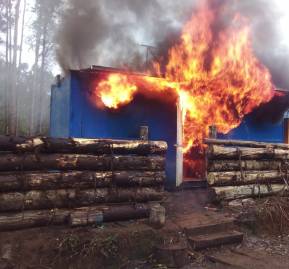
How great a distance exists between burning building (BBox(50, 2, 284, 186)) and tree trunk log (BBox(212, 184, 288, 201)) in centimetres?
180

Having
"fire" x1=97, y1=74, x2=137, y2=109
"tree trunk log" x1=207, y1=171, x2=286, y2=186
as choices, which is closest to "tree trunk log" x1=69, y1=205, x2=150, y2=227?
"tree trunk log" x1=207, y1=171, x2=286, y2=186

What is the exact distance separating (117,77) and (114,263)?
5115 millimetres

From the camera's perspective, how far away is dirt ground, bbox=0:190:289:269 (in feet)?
18.3

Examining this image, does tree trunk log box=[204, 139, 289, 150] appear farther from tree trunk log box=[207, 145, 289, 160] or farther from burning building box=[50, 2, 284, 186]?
burning building box=[50, 2, 284, 186]

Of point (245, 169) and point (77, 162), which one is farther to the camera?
point (245, 169)

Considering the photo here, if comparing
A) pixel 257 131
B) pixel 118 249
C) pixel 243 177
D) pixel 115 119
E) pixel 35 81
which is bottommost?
pixel 118 249

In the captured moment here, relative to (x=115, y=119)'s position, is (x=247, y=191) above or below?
below

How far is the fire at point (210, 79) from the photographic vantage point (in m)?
10.3

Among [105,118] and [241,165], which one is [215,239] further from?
[105,118]

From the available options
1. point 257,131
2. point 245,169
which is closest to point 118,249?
point 245,169

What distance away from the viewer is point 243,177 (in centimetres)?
912

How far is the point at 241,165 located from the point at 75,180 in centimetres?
446

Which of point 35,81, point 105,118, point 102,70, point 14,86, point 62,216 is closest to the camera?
point 62,216

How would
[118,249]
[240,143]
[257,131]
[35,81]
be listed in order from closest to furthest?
[118,249]
[240,143]
[257,131]
[35,81]
